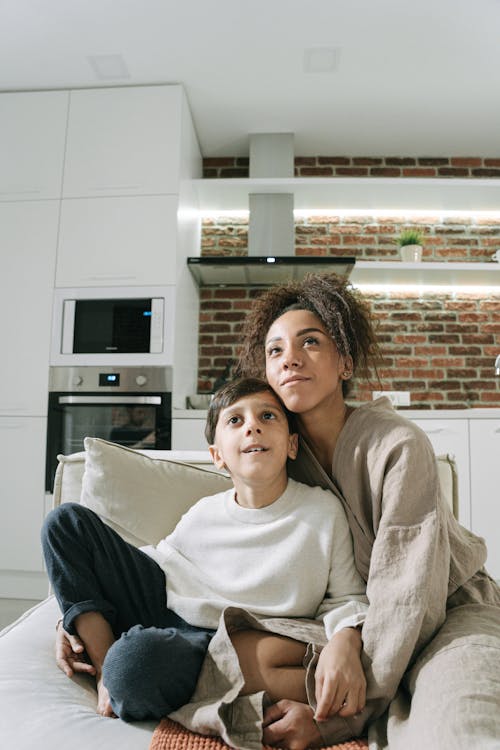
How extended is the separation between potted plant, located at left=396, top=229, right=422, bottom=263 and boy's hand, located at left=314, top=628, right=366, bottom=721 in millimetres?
2938

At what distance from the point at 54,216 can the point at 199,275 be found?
886 mm

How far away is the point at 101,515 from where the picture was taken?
4.14ft

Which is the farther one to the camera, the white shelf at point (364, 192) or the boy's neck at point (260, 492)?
the white shelf at point (364, 192)

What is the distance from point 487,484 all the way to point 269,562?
2.17 m

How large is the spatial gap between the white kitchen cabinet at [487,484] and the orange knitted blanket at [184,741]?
2257mm

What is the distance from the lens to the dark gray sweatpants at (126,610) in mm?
836

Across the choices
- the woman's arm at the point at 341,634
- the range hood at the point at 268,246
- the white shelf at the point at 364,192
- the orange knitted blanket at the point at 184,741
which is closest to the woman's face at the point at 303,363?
the woman's arm at the point at 341,634

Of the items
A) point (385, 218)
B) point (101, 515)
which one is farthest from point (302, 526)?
point (385, 218)

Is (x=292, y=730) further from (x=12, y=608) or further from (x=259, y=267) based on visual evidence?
(x=259, y=267)

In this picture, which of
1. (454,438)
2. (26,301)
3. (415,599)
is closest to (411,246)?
(454,438)

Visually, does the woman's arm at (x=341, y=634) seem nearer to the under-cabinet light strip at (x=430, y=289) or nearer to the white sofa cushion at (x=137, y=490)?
the white sofa cushion at (x=137, y=490)

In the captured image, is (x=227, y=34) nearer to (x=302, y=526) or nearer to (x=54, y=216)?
(x=54, y=216)

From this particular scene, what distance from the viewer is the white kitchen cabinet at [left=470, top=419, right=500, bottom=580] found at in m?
2.85

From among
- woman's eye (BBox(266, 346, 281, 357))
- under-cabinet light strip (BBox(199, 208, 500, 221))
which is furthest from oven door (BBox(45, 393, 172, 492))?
woman's eye (BBox(266, 346, 281, 357))
